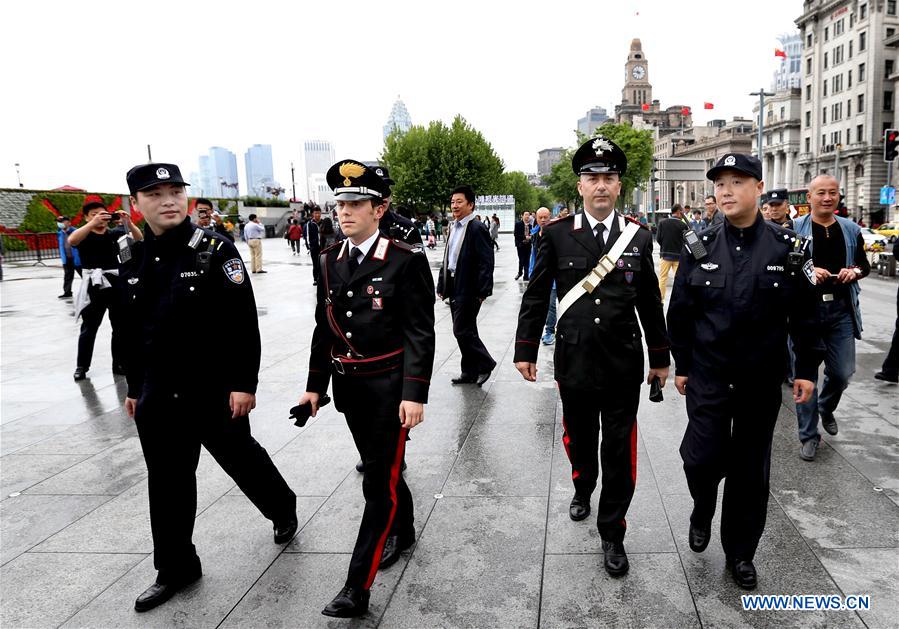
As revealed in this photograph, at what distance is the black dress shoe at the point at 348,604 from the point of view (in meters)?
3.00

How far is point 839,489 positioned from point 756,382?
1725 mm

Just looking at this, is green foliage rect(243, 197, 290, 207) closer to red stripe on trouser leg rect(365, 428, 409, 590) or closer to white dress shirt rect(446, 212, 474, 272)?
white dress shirt rect(446, 212, 474, 272)

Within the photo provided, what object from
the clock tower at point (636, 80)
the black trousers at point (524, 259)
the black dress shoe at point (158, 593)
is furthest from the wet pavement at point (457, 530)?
the clock tower at point (636, 80)

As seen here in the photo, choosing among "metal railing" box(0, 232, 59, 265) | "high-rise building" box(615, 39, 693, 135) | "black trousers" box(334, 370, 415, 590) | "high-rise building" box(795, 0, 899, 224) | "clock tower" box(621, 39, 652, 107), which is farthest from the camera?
"clock tower" box(621, 39, 652, 107)

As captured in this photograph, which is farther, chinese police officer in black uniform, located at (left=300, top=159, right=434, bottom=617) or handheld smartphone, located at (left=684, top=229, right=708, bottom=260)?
handheld smartphone, located at (left=684, top=229, right=708, bottom=260)

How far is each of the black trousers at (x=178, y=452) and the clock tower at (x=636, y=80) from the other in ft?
590

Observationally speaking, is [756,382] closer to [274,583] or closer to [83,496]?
[274,583]

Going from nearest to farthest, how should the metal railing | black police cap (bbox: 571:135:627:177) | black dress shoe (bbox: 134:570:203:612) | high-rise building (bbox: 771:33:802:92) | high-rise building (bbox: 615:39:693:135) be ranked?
1. black dress shoe (bbox: 134:570:203:612)
2. black police cap (bbox: 571:135:627:177)
3. the metal railing
4. high-rise building (bbox: 771:33:802:92)
5. high-rise building (bbox: 615:39:693:135)

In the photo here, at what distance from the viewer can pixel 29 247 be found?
32.1 meters

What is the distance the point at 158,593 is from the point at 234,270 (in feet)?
5.65

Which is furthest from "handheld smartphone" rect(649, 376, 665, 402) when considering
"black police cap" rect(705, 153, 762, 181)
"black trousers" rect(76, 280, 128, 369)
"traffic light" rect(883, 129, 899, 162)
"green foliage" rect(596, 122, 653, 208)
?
"green foliage" rect(596, 122, 653, 208)

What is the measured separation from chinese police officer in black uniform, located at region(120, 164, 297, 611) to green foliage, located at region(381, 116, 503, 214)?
162ft

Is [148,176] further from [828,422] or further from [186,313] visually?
[828,422]

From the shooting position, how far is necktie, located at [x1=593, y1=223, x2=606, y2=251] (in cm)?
358
